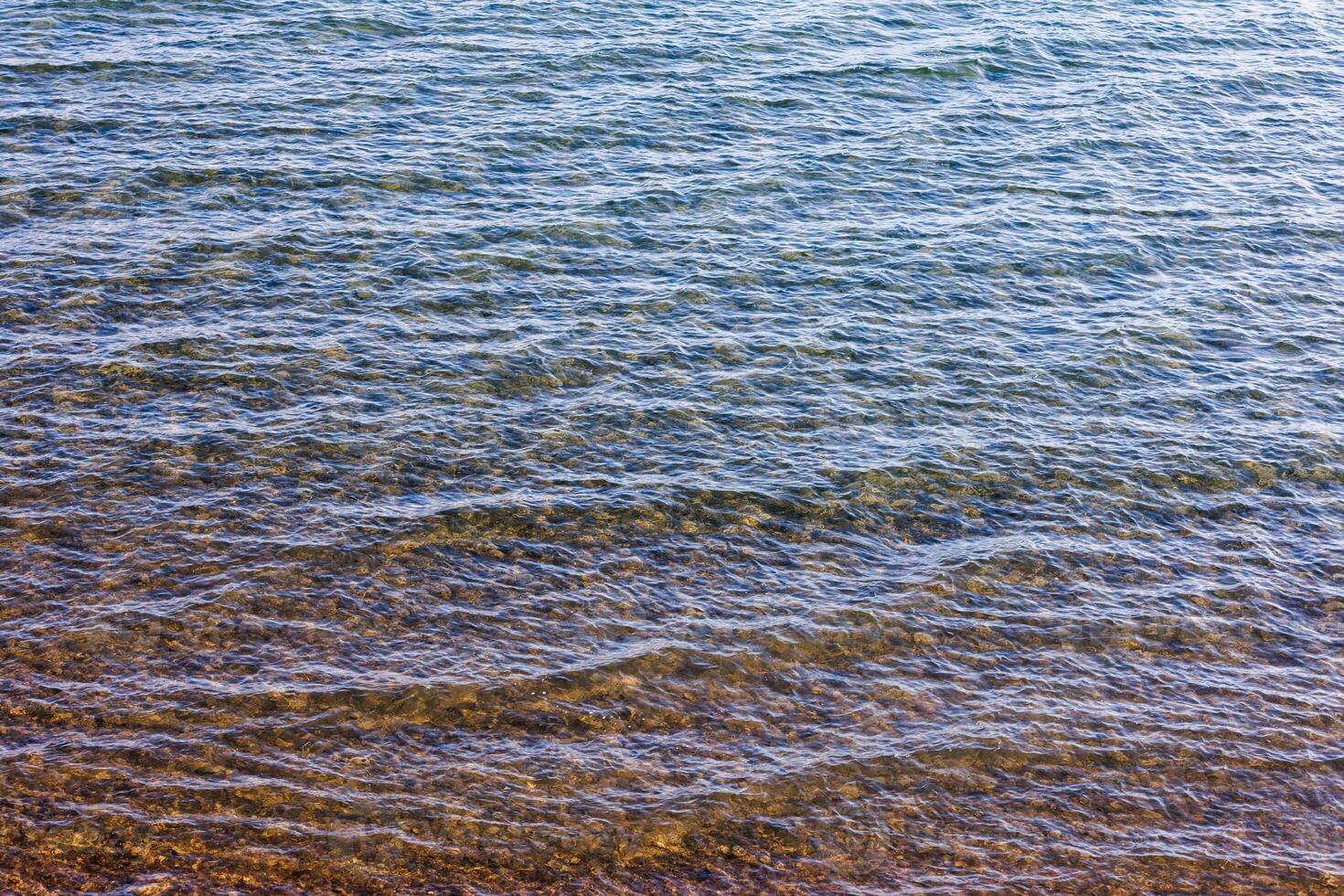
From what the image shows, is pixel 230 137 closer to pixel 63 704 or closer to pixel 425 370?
pixel 425 370

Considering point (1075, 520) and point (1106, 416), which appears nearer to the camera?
point (1075, 520)

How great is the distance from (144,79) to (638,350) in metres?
18.7

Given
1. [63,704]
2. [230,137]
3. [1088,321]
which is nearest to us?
Answer: [63,704]

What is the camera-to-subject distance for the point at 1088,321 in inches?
1103

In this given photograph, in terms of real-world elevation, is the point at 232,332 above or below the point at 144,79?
below

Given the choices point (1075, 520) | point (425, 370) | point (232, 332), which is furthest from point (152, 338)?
point (1075, 520)

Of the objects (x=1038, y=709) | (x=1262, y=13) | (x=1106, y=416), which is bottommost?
(x=1038, y=709)

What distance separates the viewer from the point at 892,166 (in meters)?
33.6

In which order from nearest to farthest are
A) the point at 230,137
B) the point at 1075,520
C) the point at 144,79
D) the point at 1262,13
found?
the point at 1075,520 → the point at 230,137 → the point at 144,79 → the point at 1262,13

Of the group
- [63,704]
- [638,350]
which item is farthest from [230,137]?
[63,704]

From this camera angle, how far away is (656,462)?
76.7ft

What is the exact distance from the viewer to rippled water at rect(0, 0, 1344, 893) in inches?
651

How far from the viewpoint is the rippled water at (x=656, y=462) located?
16.5 metres

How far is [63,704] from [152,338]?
33.1ft
